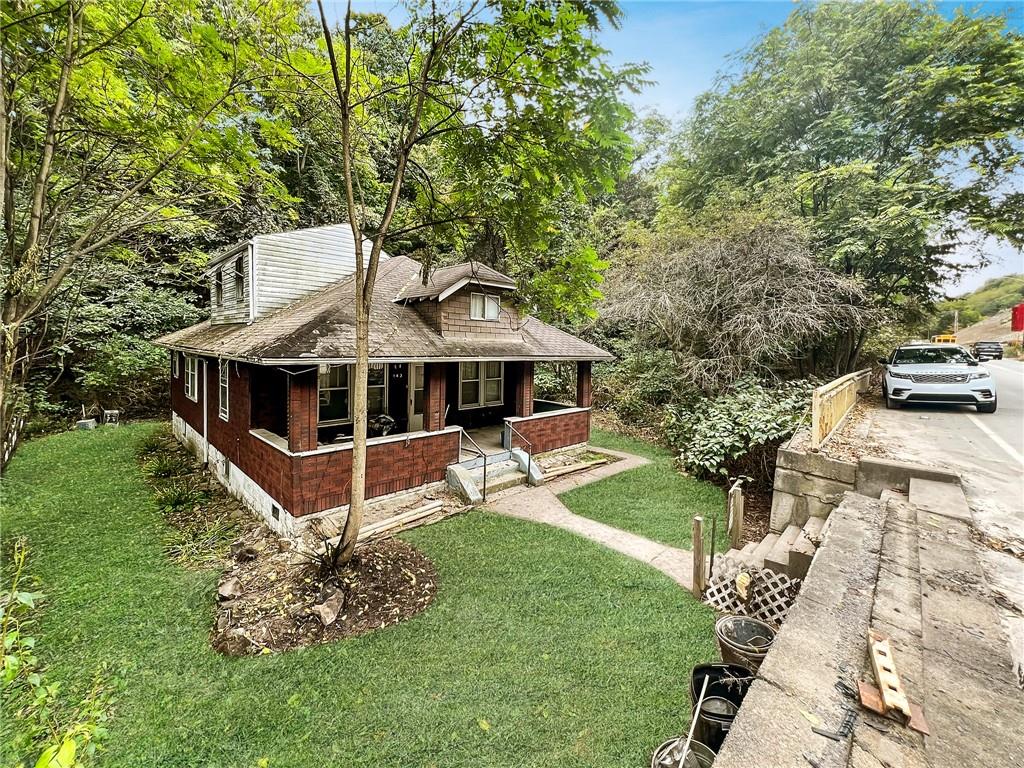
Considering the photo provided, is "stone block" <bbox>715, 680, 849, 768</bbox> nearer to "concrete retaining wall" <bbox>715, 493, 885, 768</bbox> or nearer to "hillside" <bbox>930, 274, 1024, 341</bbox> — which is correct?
"concrete retaining wall" <bbox>715, 493, 885, 768</bbox>

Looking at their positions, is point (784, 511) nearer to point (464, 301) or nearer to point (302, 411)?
point (464, 301)

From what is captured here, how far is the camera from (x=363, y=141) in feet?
26.1

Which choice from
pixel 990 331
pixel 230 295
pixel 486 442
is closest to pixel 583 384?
pixel 486 442

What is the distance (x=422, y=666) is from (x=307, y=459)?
3.90 metres

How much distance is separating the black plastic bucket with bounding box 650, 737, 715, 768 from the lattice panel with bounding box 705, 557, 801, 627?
235cm

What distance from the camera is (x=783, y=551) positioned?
5.56 metres

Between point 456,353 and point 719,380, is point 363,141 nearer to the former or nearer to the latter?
point 456,353

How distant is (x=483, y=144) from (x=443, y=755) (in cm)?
664

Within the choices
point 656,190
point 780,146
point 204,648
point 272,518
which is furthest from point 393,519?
point 656,190

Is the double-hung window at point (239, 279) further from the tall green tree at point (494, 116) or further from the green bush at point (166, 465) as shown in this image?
the tall green tree at point (494, 116)

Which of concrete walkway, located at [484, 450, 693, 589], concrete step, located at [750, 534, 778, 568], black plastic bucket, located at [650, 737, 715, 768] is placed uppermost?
black plastic bucket, located at [650, 737, 715, 768]

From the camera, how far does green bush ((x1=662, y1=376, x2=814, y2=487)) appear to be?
900cm

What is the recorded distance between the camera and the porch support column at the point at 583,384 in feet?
38.9

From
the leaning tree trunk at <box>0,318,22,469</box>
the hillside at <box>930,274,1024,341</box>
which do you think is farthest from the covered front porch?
the hillside at <box>930,274,1024,341</box>
